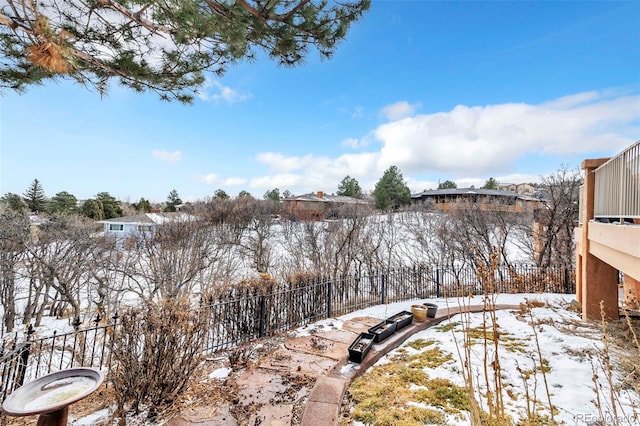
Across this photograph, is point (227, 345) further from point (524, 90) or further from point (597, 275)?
point (524, 90)

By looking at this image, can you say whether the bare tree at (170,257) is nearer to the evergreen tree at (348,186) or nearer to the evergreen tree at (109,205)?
the evergreen tree at (109,205)

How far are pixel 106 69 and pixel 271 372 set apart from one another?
4611 millimetres

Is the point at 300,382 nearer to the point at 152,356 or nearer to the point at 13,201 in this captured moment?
the point at 152,356

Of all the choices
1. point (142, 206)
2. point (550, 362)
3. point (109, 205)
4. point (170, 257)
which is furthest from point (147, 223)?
point (550, 362)

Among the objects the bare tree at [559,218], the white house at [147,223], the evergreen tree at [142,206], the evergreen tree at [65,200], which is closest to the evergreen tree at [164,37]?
the white house at [147,223]

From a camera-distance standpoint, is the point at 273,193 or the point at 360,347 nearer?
the point at 360,347

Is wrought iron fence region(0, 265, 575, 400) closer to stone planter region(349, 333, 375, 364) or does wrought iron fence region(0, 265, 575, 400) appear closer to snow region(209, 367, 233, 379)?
snow region(209, 367, 233, 379)

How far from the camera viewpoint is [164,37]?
12.4 feet

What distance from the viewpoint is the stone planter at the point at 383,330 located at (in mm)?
4867

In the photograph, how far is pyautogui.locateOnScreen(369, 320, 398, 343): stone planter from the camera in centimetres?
487

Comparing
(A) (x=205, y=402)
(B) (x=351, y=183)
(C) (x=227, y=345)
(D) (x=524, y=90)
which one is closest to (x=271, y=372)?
(A) (x=205, y=402)

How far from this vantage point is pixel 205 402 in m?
3.22

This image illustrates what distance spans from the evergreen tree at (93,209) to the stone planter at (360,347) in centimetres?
2327

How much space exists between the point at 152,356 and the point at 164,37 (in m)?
3.98
